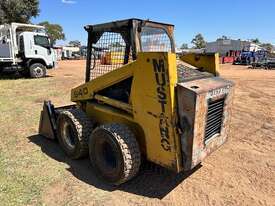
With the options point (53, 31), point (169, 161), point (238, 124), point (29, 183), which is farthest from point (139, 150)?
point (53, 31)

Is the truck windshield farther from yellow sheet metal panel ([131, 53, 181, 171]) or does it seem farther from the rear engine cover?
the rear engine cover

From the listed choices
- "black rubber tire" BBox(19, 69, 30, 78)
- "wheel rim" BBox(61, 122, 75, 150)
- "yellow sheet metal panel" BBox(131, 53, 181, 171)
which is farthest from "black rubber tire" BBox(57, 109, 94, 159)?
"black rubber tire" BBox(19, 69, 30, 78)

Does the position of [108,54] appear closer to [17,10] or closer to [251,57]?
[17,10]

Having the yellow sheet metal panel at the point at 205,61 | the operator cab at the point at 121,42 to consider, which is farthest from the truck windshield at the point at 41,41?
the yellow sheet metal panel at the point at 205,61

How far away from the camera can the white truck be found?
649 inches

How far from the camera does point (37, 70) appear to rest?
1759 centimetres

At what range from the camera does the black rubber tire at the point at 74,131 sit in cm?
483

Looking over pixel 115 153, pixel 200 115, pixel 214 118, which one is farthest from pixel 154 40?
pixel 115 153

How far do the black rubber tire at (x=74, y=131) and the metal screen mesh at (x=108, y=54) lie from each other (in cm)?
79

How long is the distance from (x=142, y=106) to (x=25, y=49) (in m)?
14.3

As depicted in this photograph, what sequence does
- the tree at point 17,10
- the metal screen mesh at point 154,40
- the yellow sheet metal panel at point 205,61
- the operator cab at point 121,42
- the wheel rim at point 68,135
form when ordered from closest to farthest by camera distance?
the operator cab at point 121,42
the metal screen mesh at point 154,40
the yellow sheet metal panel at point 205,61
the wheel rim at point 68,135
the tree at point 17,10

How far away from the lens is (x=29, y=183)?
434 centimetres

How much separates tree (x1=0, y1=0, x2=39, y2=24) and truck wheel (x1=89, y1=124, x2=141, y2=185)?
23597 millimetres

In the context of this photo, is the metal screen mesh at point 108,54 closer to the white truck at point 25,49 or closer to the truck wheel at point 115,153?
the truck wheel at point 115,153
